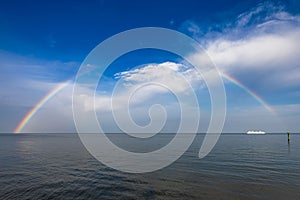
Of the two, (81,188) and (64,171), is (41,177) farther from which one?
(81,188)

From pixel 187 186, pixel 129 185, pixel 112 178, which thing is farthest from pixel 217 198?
pixel 112 178

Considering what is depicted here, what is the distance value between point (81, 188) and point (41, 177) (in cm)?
782

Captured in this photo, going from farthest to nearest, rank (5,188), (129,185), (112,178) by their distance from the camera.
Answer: (112,178)
(129,185)
(5,188)

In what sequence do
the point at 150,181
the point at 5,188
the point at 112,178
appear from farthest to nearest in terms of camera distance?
1. the point at 112,178
2. the point at 150,181
3. the point at 5,188

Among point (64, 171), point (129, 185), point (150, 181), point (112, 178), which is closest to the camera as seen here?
point (129, 185)

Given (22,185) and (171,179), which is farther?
(171,179)

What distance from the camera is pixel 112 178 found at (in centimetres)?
2505

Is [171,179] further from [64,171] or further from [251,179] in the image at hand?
[64,171]

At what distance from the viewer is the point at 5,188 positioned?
20.4 metres

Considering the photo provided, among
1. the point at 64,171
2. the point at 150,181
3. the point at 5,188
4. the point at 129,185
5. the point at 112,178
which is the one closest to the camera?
the point at 5,188

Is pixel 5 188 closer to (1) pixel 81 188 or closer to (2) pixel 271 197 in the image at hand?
(1) pixel 81 188

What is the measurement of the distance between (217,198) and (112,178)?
41.8 feet

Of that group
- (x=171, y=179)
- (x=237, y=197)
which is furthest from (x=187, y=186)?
(x=237, y=197)

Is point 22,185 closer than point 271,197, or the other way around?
point 271,197
